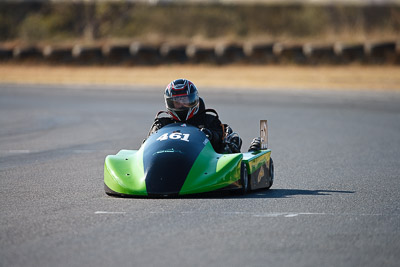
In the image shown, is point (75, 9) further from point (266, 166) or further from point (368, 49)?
point (266, 166)

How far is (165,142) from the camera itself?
27.5ft

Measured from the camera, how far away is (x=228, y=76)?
2905 cm

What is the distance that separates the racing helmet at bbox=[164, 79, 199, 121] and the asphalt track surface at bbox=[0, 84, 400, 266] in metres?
1.21

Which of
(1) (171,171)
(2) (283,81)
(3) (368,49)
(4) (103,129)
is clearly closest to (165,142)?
(1) (171,171)

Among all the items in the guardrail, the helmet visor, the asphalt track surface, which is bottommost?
the asphalt track surface

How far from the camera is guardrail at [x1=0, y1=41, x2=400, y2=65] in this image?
29.5m

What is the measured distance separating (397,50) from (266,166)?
21.4 meters

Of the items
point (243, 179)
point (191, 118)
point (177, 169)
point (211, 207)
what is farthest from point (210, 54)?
Result: point (211, 207)

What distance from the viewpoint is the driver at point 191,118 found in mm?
9172

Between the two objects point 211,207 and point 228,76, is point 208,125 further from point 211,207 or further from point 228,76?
point 228,76

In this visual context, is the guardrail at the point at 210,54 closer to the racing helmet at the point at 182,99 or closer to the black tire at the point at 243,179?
the racing helmet at the point at 182,99

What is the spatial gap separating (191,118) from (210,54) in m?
21.6

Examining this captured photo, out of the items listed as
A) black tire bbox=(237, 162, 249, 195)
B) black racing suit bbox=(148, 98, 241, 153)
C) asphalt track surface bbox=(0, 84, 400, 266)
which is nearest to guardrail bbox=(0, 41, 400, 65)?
asphalt track surface bbox=(0, 84, 400, 266)

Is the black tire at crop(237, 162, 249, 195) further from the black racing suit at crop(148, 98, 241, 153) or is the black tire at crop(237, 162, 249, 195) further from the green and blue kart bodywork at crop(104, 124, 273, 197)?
the black racing suit at crop(148, 98, 241, 153)
